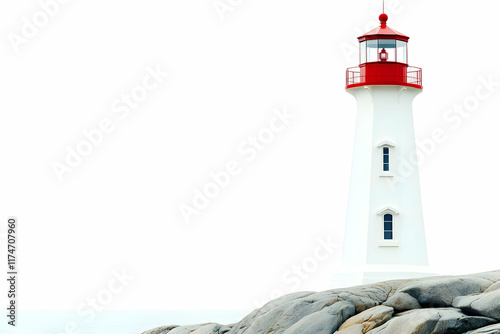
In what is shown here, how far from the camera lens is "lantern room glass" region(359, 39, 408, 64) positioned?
29.1 metres

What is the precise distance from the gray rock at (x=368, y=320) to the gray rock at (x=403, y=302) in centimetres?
19

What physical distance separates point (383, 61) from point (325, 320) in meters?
12.7

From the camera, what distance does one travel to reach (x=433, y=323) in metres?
16.1

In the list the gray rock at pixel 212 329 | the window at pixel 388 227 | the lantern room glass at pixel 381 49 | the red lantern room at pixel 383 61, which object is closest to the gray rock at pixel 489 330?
the gray rock at pixel 212 329

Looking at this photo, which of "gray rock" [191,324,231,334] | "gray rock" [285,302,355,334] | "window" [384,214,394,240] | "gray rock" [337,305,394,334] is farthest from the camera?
"window" [384,214,394,240]

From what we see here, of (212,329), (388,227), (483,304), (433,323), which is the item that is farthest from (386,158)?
(433,323)

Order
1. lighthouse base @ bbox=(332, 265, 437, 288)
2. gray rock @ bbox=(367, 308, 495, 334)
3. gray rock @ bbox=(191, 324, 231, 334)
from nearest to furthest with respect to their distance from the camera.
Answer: gray rock @ bbox=(367, 308, 495, 334) → gray rock @ bbox=(191, 324, 231, 334) → lighthouse base @ bbox=(332, 265, 437, 288)

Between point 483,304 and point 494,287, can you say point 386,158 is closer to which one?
point 494,287

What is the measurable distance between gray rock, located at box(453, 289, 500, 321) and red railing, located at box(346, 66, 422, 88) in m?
11.9

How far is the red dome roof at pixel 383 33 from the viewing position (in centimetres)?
2891

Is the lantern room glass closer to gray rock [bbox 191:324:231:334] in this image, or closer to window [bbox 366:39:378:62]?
window [bbox 366:39:378:62]

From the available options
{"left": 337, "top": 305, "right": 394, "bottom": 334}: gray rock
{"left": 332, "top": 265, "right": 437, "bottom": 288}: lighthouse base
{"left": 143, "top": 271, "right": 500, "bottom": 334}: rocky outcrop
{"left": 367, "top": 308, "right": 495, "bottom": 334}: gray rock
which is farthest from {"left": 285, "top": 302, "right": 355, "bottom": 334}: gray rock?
{"left": 332, "top": 265, "right": 437, "bottom": 288}: lighthouse base

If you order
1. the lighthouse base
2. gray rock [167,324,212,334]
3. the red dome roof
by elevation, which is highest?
the red dome roof

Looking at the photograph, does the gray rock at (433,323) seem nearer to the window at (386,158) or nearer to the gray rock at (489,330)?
the gray rock at (489,330)
